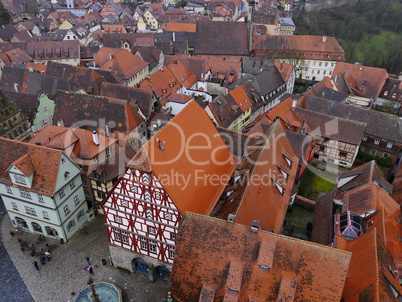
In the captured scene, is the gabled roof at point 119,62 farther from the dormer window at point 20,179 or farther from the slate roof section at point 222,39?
the dormer window at point 20,179

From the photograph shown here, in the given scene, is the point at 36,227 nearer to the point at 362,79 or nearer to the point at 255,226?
the point at 255,226

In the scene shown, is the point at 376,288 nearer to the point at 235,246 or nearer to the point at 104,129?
the point at 235,246

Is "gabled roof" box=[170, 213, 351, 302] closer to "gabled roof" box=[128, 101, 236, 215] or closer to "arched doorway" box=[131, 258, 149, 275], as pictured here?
"gabled roof" box=[128, 101, 236, 215]

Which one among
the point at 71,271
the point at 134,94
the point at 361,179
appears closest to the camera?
the point at 71,271

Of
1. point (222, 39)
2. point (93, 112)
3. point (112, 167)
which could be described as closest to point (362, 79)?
point (222, 39)

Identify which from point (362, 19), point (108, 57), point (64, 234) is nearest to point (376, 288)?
point (64, 234)

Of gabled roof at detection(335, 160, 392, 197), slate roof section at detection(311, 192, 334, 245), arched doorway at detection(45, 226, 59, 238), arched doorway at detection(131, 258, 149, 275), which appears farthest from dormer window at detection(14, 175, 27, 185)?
gabled roof at detection(335, 160, 392, 197)
